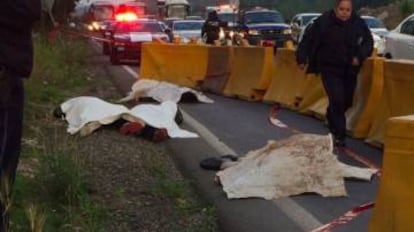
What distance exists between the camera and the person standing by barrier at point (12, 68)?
16.2ft

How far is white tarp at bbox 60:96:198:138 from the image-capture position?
38.3 feet

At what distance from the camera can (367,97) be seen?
38.9 ft

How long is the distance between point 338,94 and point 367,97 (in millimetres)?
1149

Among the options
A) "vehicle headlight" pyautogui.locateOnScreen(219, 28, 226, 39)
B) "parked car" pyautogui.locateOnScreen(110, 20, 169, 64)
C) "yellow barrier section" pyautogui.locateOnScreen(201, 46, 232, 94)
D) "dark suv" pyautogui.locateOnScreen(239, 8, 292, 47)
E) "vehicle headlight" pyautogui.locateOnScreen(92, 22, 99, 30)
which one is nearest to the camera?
"yellow barrier section" pyautogui.locateOnScreen(201, 46, 232, 94)

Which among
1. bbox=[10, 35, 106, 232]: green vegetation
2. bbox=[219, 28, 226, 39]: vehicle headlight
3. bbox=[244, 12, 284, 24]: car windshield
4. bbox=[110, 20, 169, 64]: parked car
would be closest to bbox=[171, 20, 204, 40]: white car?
bbox=[244, 12, 284, 24]: car windshield

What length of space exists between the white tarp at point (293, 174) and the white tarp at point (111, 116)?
356 centimetres

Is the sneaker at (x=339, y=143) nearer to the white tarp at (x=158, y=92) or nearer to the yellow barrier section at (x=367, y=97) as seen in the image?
the yellow barrier section at (x=367, y=97)

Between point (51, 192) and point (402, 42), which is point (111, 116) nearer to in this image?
point (51, 192)

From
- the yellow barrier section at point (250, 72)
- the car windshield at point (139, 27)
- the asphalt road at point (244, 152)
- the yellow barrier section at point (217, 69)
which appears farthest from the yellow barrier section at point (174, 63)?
the car windshield at point (139, 27)

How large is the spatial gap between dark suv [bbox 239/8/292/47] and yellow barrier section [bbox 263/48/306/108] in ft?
59.7

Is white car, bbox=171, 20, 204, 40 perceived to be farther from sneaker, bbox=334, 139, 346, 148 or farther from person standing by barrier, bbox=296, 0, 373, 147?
sneaker, bbox=334, 139, 346, 148

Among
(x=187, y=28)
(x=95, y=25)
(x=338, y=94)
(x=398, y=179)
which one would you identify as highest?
(x=398, y=179)

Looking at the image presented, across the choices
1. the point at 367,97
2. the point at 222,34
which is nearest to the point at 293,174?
the point at 367,97

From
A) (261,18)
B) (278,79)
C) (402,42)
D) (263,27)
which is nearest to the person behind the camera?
(278,79)
